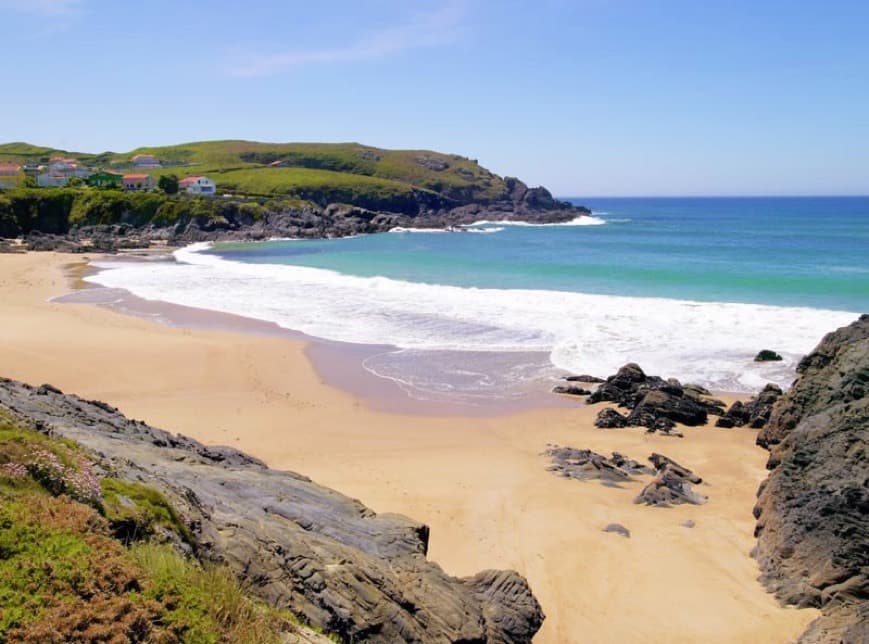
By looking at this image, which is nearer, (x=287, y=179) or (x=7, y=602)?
(x=7, y=602)

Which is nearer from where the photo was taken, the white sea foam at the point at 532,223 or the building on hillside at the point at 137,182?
the building on hillside at the point at 137,182

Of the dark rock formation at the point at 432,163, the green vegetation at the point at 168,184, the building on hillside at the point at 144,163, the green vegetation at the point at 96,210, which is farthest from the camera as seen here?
the dark rock formation at the point at 432,163

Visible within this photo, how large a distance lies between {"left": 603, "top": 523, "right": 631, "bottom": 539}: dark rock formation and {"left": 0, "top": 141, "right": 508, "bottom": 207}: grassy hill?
10967 centimetres

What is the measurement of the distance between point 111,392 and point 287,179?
360ft

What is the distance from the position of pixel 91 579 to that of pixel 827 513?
31.4 ft

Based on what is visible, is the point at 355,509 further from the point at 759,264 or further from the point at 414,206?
the point at 414,206

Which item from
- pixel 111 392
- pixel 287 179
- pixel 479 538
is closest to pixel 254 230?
pixel 287 179

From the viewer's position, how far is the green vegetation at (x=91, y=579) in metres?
4.13

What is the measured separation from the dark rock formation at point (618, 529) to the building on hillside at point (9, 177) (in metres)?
109

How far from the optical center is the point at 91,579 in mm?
4430

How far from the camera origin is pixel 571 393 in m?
20.2

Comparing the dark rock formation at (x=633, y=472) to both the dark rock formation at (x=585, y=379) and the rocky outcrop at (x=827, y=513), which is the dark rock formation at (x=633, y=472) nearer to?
the rocky outcrop at (x=827, y=513)

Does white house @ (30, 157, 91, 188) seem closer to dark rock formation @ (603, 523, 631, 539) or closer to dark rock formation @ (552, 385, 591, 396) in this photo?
dark rock formation @ (552, 385, 591, 396)

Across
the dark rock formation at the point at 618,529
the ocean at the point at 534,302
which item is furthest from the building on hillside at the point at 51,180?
the dark rock formation at the point at 618,529
